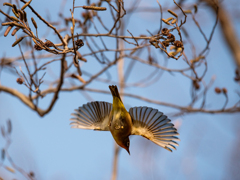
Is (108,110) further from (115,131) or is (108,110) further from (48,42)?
(48,42)

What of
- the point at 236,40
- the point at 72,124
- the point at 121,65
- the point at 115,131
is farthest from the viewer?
the point at 236,40

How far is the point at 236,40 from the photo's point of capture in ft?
24.5

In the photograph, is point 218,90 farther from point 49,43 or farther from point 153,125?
point 49,43

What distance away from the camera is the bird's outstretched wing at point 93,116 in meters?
2.46

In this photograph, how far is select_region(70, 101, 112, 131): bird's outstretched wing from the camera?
2.46m

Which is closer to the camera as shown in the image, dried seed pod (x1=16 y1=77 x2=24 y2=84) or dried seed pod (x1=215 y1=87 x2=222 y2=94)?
dried seed pod (x1=16 y1=77 x2=24 y2=84)

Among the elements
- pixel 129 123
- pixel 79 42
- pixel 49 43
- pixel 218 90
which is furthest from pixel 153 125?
pixel 218 90

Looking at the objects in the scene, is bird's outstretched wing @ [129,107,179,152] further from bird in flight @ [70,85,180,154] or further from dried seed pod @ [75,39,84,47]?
dried seed pod @ [75,39,84,47]

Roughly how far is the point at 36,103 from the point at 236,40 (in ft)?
20.4

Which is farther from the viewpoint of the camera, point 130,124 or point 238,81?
point 238,81

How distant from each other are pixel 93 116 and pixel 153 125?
1.85ft

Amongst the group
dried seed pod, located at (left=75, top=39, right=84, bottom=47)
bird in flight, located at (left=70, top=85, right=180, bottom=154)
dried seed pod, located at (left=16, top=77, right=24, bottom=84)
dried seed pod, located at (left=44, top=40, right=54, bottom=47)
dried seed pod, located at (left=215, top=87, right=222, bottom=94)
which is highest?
dried seed pod, located at (left=215, top=87, right=222, bottom=94)

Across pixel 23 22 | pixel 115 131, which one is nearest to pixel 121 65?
pixel 115 131

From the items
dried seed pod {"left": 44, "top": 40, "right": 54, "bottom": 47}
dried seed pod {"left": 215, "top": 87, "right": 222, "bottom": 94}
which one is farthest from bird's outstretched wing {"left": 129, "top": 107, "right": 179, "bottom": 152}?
dried seed pod {"left": 215, "top": 87, "right": 222, "bottom": 94}
